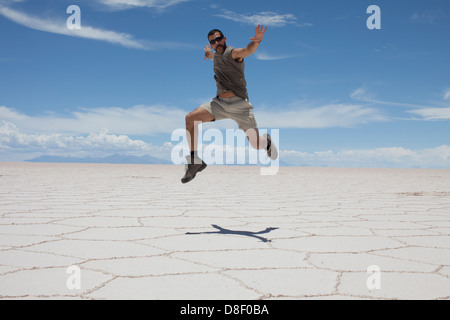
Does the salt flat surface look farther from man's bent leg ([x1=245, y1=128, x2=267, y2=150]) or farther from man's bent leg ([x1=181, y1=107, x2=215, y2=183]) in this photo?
man's bent leg ([x1=245, y1=128, x2=267, y2=150])

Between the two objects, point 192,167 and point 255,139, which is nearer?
point 192,167

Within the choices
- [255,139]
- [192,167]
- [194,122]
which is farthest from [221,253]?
[255,139]

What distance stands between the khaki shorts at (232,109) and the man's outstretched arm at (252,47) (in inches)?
13.8

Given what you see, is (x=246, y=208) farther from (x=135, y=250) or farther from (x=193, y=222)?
(x=135, y=250)

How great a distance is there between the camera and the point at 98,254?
209cm

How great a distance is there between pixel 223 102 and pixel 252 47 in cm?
54

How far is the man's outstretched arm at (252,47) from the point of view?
2.72m

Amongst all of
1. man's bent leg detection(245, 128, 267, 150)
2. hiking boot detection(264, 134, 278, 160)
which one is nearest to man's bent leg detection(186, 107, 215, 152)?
man's bent leg detection(245, 128, 267, 150)

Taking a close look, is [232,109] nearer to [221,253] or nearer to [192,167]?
[192,167]

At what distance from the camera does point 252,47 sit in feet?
9.13

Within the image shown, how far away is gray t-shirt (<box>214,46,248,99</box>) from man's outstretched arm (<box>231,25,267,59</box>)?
0.08 metres

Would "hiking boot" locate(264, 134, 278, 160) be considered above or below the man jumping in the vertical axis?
below

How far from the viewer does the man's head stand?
304cm

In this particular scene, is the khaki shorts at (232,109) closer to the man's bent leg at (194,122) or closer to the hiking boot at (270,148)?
the man's bent leg at (194,122)
